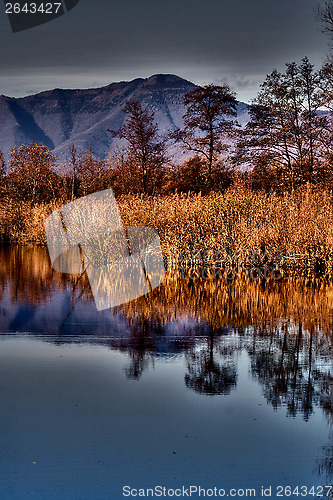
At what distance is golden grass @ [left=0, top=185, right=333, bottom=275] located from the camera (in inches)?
715

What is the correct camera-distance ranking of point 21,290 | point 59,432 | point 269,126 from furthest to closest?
1. point 269,126
2. point 21,290
3. point 59,432

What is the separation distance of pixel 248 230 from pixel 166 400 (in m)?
11.2

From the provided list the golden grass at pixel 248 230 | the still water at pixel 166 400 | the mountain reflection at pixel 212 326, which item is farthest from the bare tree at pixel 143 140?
the still water at pixel 166 400

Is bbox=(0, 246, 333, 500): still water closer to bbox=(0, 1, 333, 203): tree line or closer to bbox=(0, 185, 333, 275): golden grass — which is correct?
bbox=(0, 185, 333, 275): golden grass

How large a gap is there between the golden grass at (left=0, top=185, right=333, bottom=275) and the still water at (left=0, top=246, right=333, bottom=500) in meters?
4.97

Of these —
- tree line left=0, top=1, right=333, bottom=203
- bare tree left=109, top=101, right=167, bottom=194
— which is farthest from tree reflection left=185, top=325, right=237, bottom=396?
bare tree left=109, top=101, right=167, bottom=194

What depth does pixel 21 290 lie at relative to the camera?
1614 cm

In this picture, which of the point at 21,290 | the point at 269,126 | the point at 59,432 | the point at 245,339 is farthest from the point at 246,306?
the point at 269,126

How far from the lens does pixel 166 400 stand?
7.40m

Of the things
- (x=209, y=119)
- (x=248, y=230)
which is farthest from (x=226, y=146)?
(x=248, y=230)

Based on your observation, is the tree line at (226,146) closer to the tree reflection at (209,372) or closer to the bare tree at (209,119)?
the bare tree at (209,119)

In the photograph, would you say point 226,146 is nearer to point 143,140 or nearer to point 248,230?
point 143,140

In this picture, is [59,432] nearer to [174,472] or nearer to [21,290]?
[174,472]

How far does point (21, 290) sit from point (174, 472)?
440 inches
